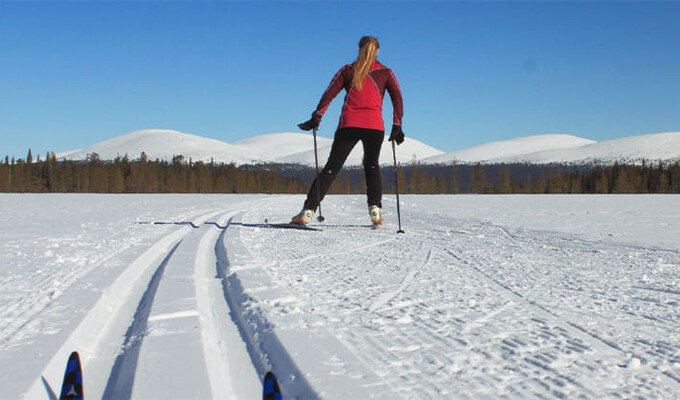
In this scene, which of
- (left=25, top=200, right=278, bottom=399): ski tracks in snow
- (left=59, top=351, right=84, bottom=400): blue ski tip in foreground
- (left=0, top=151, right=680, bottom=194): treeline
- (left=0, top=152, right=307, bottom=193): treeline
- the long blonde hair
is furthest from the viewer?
(left=0, top=152, right=307, bottom=193): treeline

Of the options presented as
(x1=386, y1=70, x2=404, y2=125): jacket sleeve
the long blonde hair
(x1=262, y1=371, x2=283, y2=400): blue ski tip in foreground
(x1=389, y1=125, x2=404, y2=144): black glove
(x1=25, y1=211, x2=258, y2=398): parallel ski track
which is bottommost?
(x1=25, y1=211, x2=258, y2=398): parallel ski track

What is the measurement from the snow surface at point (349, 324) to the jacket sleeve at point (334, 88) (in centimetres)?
293

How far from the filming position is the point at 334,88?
20.2ft

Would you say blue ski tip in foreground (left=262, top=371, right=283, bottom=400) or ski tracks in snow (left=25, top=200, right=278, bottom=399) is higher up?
blue ski tip in foreground (left=262, top=371, right=283, bottom=400)

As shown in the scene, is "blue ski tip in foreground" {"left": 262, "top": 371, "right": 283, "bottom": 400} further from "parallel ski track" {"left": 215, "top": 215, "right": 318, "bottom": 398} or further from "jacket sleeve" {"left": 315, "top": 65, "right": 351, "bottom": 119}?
"jacket sleeve" {"left": 315, "top": 65, "right": 351, "bottom": 119}

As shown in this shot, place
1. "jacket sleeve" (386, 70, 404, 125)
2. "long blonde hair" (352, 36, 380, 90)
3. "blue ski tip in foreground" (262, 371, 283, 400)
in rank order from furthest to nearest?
"jacket sleeve" (386, 70, 404, 125) < "long blonde hair" (352, 36, 380, 90) < "blue ski tip in foreground" (262, 371, 283, 400)

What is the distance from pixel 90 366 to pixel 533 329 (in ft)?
5.38

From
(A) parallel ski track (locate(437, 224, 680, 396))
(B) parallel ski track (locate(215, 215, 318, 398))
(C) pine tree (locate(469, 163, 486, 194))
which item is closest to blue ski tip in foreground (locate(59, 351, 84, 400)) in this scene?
(B) parallel ski track (locate(215, 215, 318, 398))

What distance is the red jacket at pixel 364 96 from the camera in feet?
19.8

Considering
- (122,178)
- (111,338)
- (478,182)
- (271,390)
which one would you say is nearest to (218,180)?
(122,178)

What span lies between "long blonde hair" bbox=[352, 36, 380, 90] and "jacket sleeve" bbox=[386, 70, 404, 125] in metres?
0.39

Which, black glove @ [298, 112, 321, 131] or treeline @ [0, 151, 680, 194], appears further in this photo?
treeline @ [0, 151, 680, 194]

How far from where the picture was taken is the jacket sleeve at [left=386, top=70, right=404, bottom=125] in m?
6.25

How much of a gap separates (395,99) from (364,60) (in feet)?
2.39
